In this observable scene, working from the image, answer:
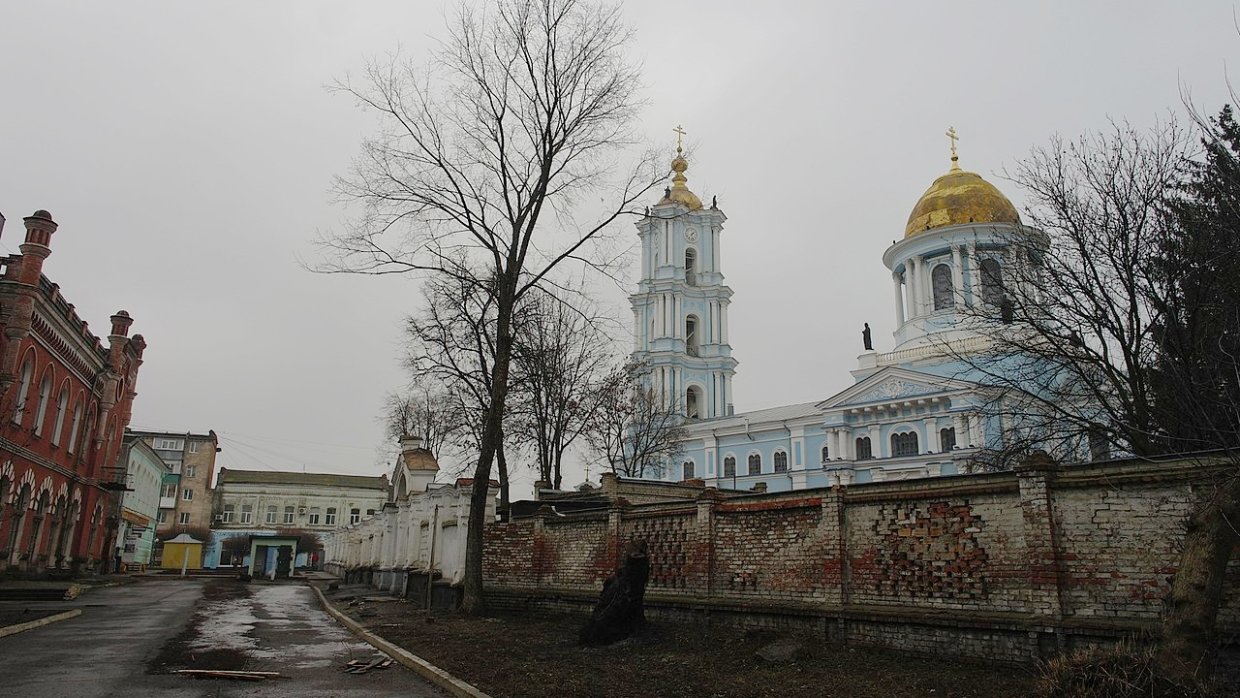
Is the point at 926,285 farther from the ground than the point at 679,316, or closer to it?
closer to it

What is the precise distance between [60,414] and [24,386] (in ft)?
15.4

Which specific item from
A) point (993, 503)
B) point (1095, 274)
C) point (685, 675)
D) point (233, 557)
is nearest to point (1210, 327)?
point (1095, 274)

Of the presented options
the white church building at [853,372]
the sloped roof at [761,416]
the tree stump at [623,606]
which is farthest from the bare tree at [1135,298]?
the sloped roof at [761,416]

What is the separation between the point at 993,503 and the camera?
361 inches

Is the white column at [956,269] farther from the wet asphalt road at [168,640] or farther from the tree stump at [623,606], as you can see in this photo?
the tree stump at [623,606]

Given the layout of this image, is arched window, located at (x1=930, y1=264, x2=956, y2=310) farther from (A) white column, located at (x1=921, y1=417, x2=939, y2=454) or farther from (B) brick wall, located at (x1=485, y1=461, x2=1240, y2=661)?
(B) brick wall, located at (x1=485, y1=461, x2=1240, y2=661)

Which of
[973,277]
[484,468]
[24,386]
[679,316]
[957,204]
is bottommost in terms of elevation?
[484,468]

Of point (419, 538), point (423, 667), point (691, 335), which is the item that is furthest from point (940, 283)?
point (423, 667)

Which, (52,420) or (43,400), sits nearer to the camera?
(43,400)

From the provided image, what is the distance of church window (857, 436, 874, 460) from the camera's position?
44031mm

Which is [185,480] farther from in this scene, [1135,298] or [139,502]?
[1135,298]

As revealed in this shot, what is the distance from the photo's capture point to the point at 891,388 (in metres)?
42.9

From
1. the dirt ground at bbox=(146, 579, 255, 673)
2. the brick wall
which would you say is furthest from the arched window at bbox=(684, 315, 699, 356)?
the dirt ground at bbox=(146, 579, 255, 673)

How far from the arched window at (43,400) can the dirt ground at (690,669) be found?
20625 millimetres
